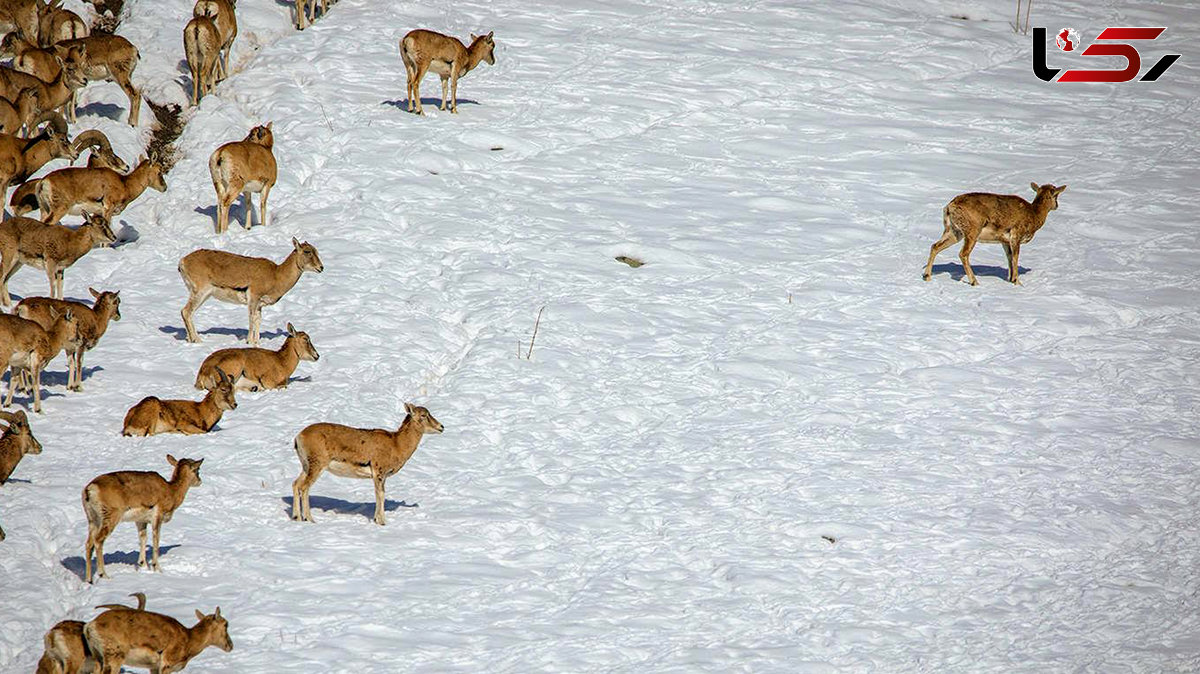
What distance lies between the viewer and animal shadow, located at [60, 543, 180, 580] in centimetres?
1166

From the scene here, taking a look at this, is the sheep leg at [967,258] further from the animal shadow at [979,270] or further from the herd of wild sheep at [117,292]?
the herd of wild sheep at [117,292]

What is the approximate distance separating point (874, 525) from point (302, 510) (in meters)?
5.95

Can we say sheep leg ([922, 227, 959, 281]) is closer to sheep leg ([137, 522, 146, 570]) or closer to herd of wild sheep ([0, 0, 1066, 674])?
herd of wild sheep ([0, 0, 1066, 674])

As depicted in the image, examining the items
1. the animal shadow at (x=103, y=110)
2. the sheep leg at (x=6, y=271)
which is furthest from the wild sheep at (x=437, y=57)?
the sheep leg at (x=6, y=271)

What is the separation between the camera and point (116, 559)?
1206cm

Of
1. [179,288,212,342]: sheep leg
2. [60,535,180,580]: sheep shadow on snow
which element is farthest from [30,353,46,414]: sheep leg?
[60,535,180,580]: sheep shadow on snow

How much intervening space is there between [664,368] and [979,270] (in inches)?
261

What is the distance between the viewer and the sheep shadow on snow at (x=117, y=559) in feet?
38.2

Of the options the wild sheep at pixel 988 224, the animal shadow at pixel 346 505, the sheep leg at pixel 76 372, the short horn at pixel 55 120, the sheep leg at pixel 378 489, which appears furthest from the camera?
the short horn at pixel 55 120

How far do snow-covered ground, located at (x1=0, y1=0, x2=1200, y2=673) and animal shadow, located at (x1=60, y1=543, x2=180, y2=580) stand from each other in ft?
0.15

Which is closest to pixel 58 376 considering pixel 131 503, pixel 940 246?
pixel 131 503

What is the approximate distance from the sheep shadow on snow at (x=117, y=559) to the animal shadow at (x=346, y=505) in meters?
1.52

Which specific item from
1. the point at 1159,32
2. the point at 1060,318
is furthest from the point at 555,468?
the point at 1159,32

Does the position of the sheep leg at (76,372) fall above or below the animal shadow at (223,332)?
above
